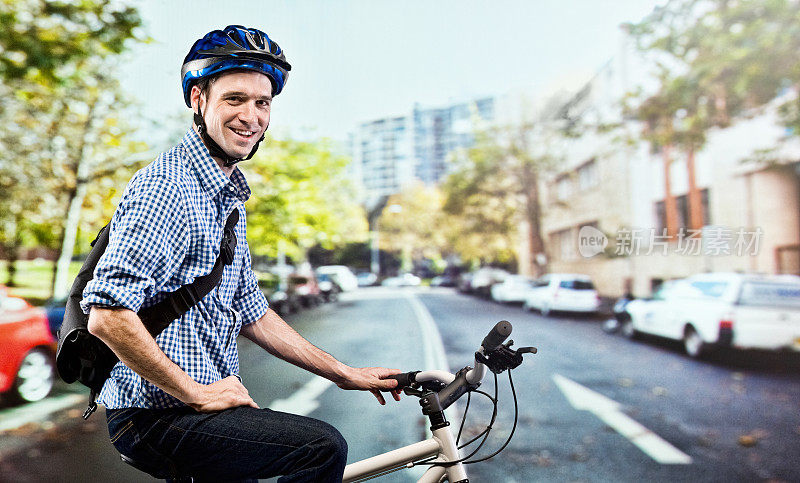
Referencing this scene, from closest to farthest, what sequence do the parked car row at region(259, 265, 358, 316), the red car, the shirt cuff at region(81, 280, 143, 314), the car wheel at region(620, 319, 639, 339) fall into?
the shirt cuff at region(81, 280, 143, 314), the car wheel at region(620, 319, 639, 339), the parked car row at region(259, 265, 358, 316), the red car

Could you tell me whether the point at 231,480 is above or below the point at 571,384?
above

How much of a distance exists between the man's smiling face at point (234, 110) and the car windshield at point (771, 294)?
263 cm

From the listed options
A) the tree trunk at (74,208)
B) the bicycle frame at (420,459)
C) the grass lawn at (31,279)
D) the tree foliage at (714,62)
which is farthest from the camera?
the tree trunk at (74,208)

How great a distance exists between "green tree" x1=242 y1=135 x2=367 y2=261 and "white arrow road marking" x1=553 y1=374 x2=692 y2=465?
1470 mm

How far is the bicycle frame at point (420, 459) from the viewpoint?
58.0 inches

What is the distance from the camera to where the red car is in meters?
3.45

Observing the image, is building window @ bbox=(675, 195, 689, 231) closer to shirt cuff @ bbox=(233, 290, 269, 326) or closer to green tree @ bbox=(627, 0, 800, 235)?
green tree @ bbox=(627, 0, 800, 235)

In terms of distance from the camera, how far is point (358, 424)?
3057 millimetres

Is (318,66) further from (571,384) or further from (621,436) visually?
(621,436)

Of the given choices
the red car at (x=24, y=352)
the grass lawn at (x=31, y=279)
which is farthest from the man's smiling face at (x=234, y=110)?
the red car at (x=24, y=352)

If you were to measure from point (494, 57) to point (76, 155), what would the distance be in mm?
2574

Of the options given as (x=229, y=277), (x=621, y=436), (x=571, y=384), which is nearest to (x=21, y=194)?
(x=229, y=277)

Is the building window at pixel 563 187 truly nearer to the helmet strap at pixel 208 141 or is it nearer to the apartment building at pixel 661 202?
the apartment building at pixel 661 202

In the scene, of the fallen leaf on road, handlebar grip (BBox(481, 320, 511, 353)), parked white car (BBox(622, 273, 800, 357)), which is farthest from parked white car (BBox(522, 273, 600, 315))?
handlebar grip (BBox(481, 320, 511, 353))
